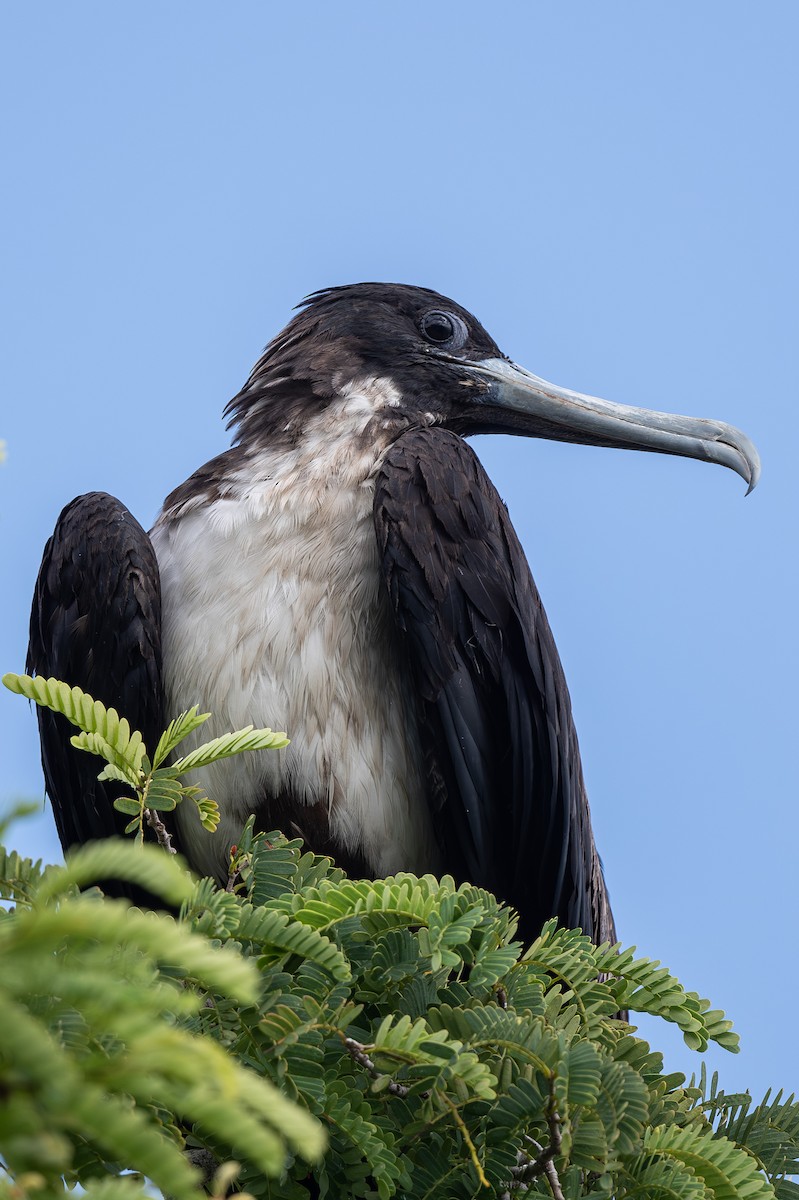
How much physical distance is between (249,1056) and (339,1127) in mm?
210

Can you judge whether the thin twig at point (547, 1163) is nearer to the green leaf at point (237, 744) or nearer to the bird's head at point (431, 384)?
the green leaf at point (237, 744)

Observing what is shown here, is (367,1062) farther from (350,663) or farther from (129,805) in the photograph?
(350,663)

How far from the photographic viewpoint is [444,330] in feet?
18.7

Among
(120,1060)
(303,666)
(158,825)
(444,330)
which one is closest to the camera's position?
(120,1060)

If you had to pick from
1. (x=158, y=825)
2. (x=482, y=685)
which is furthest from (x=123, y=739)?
(x=482, y=685)

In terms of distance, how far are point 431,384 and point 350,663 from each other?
1.42 meters

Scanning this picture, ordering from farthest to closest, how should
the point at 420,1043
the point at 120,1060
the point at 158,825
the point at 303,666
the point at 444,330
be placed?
1. the point at 444,330
2. the point at 303,666
3. the point at 158,825
4. the point at 420,1043
5. the point at 120,1060

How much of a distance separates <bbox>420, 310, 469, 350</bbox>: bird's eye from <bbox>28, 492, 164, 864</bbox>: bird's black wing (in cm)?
154

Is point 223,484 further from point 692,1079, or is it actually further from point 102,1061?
point 102,1061

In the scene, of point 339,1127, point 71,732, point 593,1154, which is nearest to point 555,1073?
point 593,1154

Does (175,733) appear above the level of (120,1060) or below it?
above

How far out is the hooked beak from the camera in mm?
5516

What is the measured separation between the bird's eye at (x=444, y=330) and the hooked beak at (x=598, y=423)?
0.25 feet

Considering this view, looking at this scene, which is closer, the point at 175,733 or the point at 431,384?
the point at 175,733
